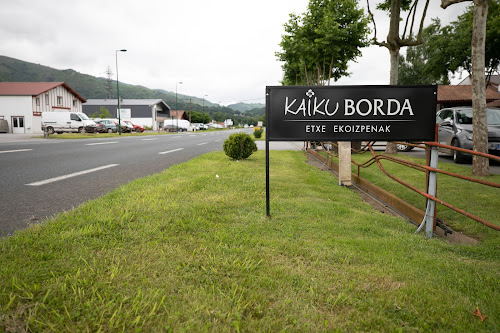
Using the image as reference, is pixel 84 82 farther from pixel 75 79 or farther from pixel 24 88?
pixel 24 88

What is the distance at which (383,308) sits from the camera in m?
2.02

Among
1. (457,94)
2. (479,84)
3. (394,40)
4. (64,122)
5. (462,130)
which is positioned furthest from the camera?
(457,94)

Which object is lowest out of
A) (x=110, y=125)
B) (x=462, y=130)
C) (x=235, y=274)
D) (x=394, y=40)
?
(x=235, y=274)

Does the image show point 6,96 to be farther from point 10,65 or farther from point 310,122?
point 10,65

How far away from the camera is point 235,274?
237 cm

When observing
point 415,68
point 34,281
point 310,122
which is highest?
point 415,68

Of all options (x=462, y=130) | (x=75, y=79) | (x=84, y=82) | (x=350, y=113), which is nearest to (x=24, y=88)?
(x=462, y=130)

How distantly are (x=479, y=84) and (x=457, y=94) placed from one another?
3717 centimetres

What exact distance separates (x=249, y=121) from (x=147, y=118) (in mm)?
111368

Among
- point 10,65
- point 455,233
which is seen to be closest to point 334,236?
point 455,233

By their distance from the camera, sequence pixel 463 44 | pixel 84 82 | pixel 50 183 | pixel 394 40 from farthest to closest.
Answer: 1. pixel 84 82
2. pixel 463 44
3. pixel 394 40
4. pixel 50 183

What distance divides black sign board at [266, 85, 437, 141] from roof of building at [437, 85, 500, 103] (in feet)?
130

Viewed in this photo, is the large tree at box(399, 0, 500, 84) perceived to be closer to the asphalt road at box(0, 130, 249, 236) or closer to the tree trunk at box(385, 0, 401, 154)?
the tree trunk at box(385, 0, 401, 154)

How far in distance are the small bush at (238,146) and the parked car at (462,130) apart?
6834mm
